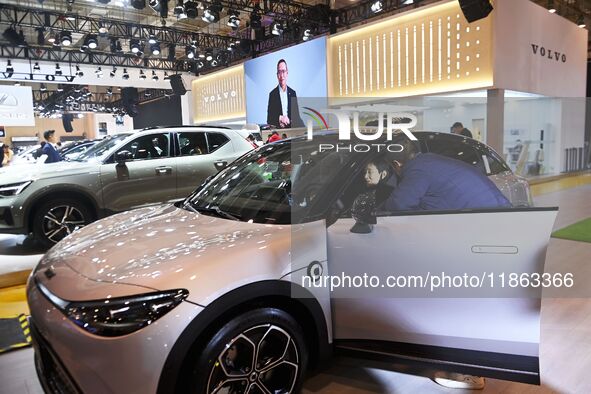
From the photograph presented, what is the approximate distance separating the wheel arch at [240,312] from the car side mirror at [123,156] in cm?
414

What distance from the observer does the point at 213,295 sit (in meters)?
1.79

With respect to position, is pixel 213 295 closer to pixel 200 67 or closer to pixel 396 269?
pixel 396 269

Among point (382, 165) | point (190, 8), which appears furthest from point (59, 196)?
point (190, 8)

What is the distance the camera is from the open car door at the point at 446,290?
1.94 m

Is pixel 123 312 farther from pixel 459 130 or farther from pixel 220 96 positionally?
pixel 220 96

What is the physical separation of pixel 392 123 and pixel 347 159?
15.1 inches

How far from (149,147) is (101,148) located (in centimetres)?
58

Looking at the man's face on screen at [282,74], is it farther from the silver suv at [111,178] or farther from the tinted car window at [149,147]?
the tinted car window at [149,147]

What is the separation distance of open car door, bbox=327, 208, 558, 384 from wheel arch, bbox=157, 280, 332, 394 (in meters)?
0.11

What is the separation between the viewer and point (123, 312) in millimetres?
1709

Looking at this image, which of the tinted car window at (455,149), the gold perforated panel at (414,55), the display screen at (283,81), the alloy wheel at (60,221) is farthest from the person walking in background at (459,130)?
the display screen at (283,81)

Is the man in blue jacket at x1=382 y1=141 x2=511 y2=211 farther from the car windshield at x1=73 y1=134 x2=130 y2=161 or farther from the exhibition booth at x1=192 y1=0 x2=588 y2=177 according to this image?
the car windshield at x1=73 y1=134 x2=130 y2=161

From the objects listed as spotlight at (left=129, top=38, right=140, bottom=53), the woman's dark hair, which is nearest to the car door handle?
the woman's dark hair

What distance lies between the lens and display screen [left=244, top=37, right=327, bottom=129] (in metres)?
12.0
